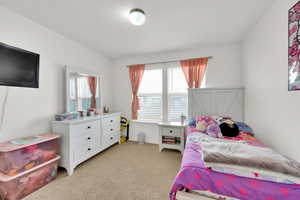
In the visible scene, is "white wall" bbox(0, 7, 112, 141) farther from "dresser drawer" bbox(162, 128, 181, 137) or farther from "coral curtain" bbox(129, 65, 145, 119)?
"dresser drawer" bbox(162, 128, 181, 137)

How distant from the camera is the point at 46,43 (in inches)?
81.6

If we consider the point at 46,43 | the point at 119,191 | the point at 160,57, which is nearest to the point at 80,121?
the point at 119,191

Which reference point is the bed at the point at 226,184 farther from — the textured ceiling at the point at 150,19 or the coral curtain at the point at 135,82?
the coral curtain at the point at 135,82

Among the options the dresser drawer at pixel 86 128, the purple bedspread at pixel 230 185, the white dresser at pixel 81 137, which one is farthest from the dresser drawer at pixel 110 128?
the purple bedspread at pixel 230 185

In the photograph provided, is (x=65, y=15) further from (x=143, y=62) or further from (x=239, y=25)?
(x=239, y=25)

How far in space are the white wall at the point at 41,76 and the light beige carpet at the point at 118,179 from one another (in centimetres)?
97

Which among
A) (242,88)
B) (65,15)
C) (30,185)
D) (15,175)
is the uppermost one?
(65,15)

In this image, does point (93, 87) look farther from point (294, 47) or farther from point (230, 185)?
point (294, 47)

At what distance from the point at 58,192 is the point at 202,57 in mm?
3653

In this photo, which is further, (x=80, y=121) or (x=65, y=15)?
(x=80, y=121)

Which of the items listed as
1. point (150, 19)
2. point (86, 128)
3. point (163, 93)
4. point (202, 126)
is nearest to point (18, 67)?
point (86, 128)

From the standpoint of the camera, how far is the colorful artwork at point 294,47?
1193 mm

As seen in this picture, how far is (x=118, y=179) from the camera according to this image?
1.87 m

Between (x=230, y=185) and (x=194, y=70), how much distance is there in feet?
8.13
